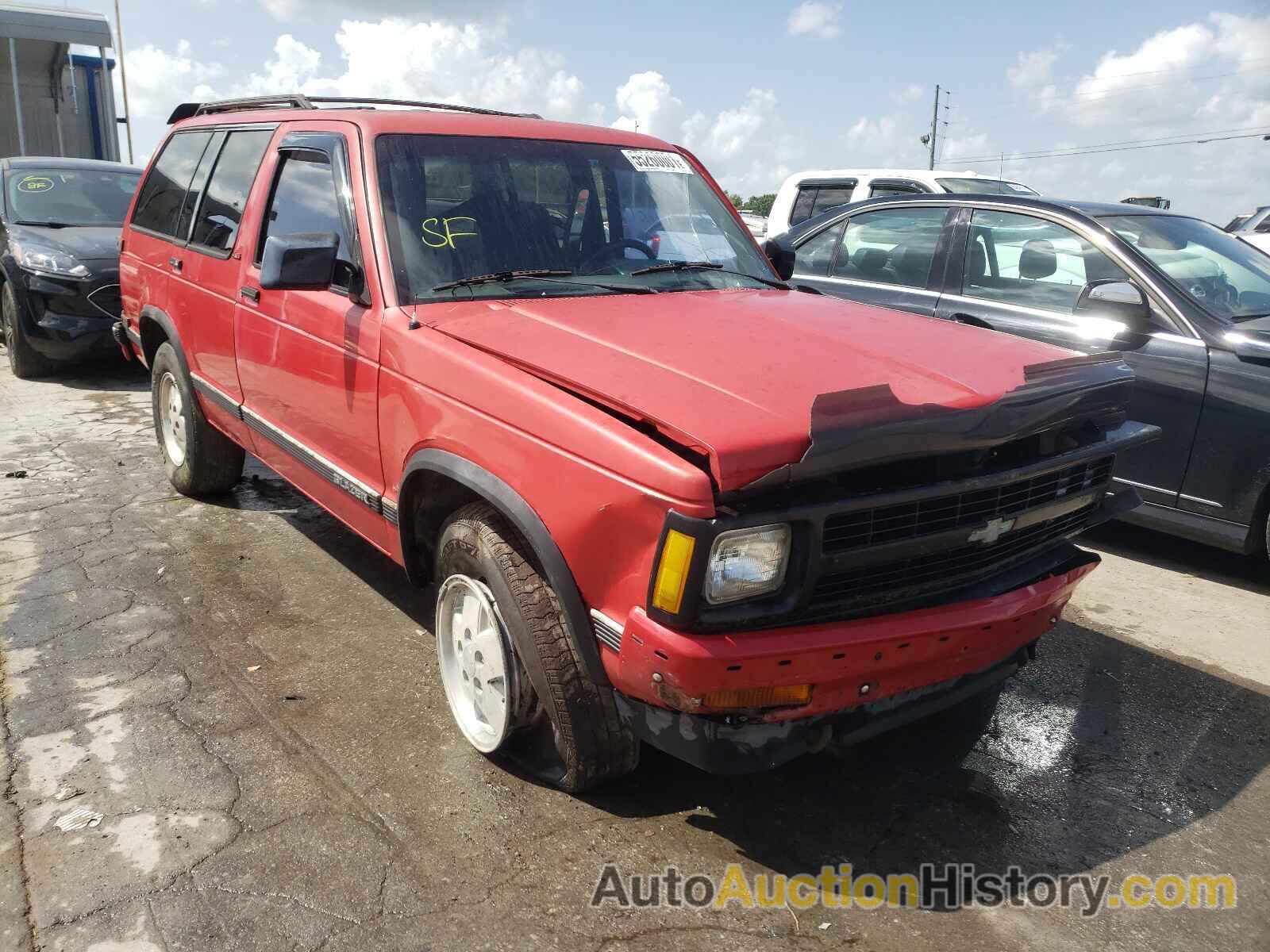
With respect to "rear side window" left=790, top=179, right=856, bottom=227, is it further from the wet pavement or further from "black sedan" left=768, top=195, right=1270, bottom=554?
the wet pavement

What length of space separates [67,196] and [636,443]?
891 centimetres

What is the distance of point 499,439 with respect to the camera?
2668mm

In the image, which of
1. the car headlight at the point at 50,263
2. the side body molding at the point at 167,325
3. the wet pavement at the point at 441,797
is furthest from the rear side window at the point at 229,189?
the car headlight at the point at 50,263

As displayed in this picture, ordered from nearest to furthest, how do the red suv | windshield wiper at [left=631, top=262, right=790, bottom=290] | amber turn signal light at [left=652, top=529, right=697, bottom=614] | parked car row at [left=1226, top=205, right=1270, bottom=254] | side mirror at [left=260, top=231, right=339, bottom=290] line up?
amber turn signal light at [left=652, top=529, right=697, bottom=614], the red suv, side mirror at [left=260, top=231, right=339, bottom=290], windshield wiper at [left=631, top=262, right=790, bottom=290], parked car row at [left=1226, top=205, right=1270, bottom=254]

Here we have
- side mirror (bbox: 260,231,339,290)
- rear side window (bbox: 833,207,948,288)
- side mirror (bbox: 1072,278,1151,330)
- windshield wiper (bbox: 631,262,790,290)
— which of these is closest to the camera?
side mirror (bbox: 260,231,339,290)

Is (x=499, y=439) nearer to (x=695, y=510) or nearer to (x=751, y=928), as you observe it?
(x=695, y=510)

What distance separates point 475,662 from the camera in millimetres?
3037

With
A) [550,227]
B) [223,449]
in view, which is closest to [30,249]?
[223,449]

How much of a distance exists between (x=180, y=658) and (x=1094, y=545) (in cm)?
443

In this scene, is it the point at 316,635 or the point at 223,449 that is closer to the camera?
the point at 316,635

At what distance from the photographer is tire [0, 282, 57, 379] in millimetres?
8203

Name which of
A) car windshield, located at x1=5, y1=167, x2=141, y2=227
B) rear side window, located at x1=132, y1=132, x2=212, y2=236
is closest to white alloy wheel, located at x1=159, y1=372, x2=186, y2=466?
rear side window, located at x1=132, y1=132, x2=212, y2=236

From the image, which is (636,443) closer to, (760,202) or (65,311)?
(65,311)

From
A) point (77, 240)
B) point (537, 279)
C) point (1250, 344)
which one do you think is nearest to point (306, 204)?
point (537, 279)
